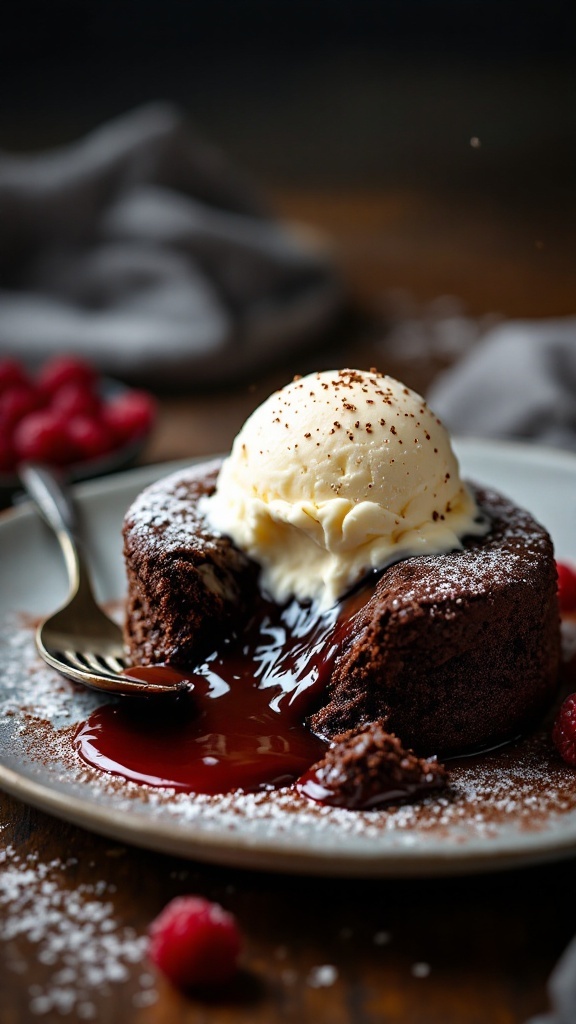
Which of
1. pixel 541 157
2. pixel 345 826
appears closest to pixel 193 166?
pixel 541 157

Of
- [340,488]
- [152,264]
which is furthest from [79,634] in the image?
[152,264]

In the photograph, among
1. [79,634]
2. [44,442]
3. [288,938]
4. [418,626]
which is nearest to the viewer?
[288,938]

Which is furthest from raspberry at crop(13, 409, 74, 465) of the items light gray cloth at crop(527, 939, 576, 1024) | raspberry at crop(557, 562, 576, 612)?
light gray cloth at crop(527, 939, 576, 1024)

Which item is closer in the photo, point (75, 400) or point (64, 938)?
point (64, 938)

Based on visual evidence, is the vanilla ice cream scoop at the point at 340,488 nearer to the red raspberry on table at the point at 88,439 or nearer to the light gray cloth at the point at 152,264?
the red raspberry on table at the point at 88,439

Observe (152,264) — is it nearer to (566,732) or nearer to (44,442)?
(44,442)

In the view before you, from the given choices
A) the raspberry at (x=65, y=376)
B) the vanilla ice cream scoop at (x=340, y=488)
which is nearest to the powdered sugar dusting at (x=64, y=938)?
the vanilla ice cream scoop at (x=340, y=488)

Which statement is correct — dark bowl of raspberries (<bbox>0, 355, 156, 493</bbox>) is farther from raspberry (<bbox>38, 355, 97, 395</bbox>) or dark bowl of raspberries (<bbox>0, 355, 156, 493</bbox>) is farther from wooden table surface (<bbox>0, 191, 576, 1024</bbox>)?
wooden table surface (<bbox>0, 191, 576, 1024</bbox>)
